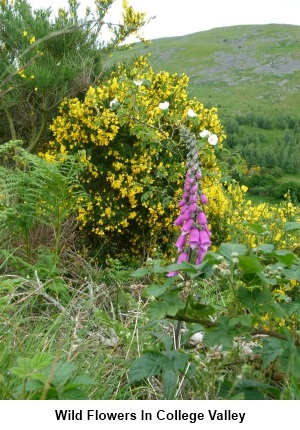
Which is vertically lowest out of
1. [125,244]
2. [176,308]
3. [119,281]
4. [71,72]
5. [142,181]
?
[125,244]

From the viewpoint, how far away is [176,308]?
1.95m

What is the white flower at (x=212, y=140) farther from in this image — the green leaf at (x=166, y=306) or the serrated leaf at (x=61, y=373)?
the serrated leaf at (x=61, y=373)

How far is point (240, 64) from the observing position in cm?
10431

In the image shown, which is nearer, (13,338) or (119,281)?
(13,338)

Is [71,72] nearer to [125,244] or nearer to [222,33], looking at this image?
[125,244]

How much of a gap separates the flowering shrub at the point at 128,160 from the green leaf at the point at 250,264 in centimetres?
361

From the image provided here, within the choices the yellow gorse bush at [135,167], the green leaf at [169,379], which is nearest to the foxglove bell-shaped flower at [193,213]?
the green leaf at [169,379]

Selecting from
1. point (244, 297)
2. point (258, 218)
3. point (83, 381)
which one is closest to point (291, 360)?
point (244, 297)

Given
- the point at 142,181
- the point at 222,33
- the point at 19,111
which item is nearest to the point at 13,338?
the point at 142,181

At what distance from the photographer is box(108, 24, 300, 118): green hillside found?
81.1 m

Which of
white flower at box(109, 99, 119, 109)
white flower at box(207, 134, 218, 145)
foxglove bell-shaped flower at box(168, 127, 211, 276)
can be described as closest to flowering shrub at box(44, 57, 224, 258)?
white flower at box(109, 99, 119, 109)

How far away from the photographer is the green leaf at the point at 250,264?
192cm
